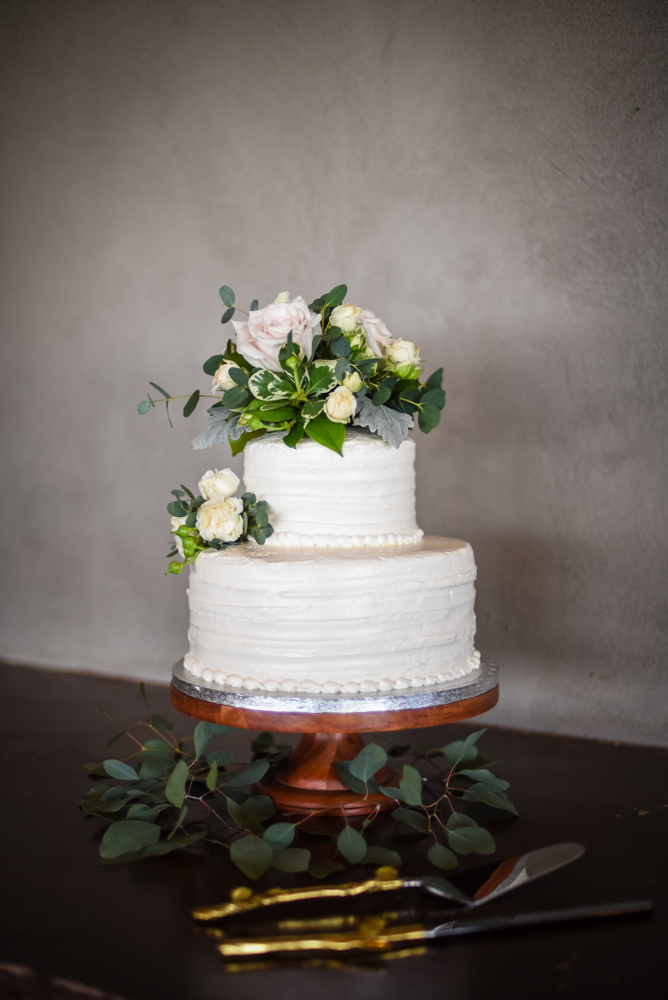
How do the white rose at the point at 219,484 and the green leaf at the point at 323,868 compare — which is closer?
the green leaf at the point at 323,868

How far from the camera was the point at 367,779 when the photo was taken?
1877 mm

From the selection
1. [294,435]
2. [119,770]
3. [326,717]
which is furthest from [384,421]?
[119,770]

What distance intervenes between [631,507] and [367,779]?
4.48ft

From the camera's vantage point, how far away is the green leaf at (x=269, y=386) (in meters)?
2.03

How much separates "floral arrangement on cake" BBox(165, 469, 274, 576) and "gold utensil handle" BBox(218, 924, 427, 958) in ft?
2.85

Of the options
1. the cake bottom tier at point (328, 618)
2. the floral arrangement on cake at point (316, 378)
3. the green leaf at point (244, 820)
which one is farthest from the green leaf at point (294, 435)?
the green leaf at point (244, 820)

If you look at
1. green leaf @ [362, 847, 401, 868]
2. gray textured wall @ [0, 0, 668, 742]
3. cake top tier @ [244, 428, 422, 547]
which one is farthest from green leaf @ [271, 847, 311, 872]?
gray textured wall @ [0, 0, 668, 742]

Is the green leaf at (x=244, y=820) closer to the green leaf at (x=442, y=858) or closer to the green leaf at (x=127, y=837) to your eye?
the green leaf at (x=127, y=837)

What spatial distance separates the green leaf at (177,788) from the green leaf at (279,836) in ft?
0.62

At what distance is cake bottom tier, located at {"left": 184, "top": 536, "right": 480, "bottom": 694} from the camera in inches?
74.1

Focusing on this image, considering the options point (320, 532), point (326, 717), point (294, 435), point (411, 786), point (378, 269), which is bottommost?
point (411, 786)

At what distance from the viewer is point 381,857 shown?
172cm

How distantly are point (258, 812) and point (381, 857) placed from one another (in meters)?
0.34

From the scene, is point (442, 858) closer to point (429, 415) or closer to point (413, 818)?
point (413, 818)
